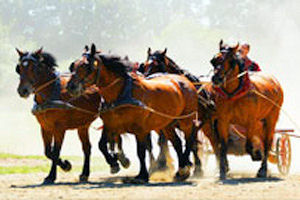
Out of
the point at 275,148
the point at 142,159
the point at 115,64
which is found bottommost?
the point at 142,159

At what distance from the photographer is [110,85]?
12.2 meters

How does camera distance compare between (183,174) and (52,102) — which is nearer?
(52,102)

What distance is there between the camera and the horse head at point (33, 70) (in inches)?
492

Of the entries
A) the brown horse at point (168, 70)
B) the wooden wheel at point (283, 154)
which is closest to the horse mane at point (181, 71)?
the brown horse at point (168, 70)

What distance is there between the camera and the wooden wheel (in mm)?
14709

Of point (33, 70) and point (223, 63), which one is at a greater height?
point (223, 63)

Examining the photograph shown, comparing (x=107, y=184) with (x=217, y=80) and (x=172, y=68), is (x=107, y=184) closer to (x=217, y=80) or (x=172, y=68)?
(x=217, y=80)

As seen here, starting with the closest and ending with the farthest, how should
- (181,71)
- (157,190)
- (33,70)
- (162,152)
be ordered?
(157,190) < (33,70) < (181,71) < (162,152)

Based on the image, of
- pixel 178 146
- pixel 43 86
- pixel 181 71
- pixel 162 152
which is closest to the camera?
pixel 43 86

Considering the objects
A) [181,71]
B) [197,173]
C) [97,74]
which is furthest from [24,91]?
[197,173]

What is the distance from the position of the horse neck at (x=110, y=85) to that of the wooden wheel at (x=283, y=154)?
4.21 meters

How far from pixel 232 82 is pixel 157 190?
3103 mm

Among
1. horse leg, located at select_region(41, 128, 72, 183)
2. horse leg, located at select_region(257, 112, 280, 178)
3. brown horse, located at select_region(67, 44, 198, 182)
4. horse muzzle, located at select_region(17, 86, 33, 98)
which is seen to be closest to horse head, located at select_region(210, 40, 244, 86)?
brown horse, located at select_region(67, 44, 198, 182)

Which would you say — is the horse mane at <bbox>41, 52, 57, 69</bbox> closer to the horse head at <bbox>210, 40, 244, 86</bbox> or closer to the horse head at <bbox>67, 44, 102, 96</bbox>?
the horse head at <bbox>67, 44, 102, 96</bbox>
